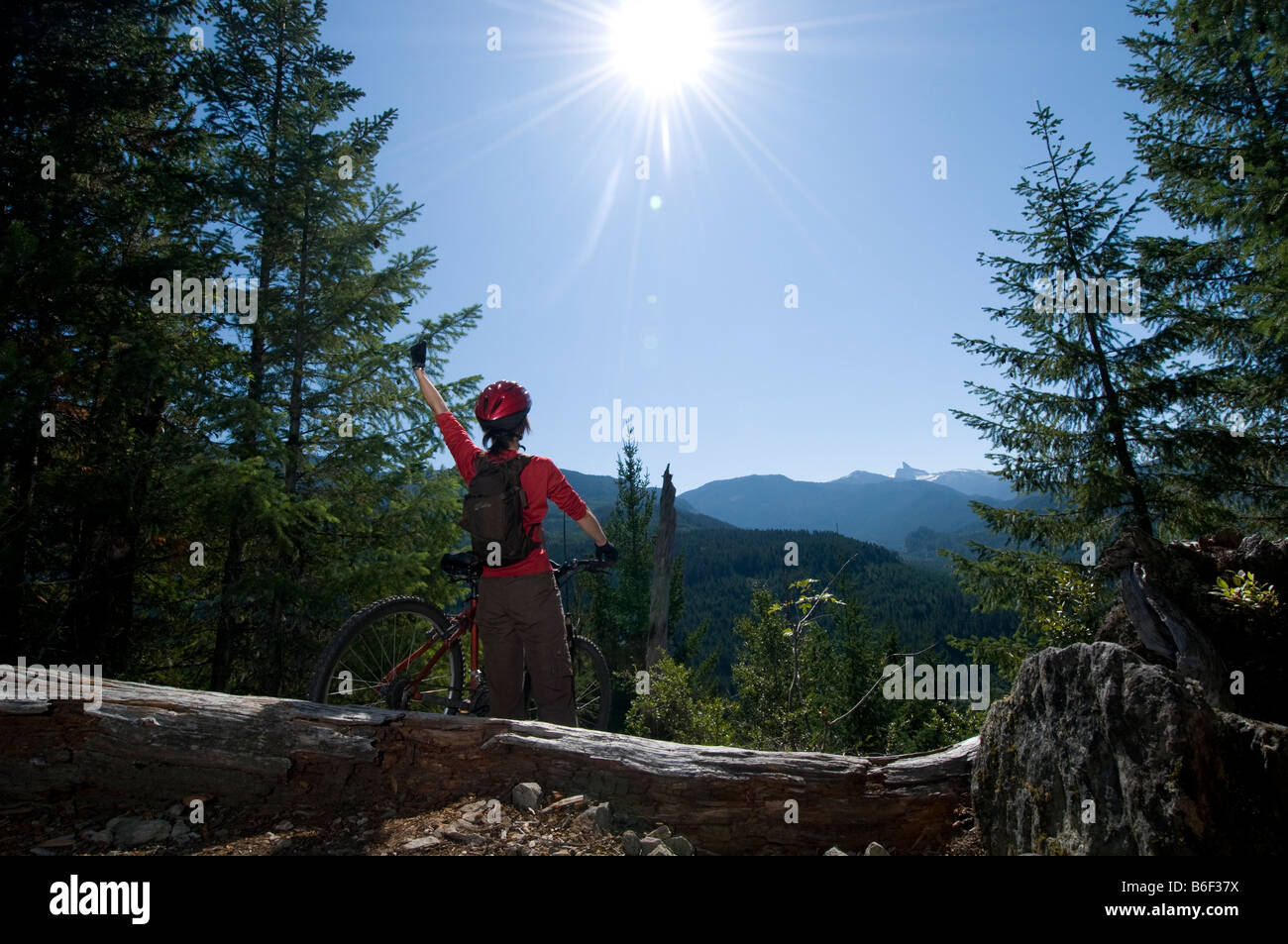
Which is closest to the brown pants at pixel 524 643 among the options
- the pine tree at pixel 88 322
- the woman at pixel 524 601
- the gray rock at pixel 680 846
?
the woman at pixel 524 601

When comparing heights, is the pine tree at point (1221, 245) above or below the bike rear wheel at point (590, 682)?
above

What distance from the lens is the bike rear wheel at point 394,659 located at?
4059mm

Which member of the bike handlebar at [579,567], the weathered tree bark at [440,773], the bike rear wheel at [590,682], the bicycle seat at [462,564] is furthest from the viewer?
the bike rear wheel at [590,682]

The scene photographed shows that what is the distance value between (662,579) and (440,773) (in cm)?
1510

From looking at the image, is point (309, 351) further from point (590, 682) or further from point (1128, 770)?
point (1128, 770)

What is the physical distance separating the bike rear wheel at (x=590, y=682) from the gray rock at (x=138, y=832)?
9.21 ft

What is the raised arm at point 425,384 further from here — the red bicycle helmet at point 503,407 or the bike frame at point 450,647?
the bike frame at point 450,647

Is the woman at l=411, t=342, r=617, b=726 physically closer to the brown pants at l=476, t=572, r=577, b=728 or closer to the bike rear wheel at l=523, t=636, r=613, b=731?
the brown pants at l=476, t=572, r=577, b=728

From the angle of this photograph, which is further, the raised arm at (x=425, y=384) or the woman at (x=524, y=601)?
the raised arm at (x=425, y=384)

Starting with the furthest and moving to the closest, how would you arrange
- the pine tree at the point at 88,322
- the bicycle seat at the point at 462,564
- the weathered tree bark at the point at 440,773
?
the pine tree at the point at 88,322 → the bicycle seat at the point at 462,564 → the weathered tree bark at the point at 440,773

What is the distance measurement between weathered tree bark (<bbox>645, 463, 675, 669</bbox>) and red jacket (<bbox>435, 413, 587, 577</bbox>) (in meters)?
13.2

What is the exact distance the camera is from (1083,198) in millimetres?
11469

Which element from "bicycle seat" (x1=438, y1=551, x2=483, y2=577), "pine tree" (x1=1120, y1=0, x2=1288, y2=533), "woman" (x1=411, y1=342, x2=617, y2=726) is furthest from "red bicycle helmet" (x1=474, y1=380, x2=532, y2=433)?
"pine tree" (x1=1120, y1=0, x2=1288, y2=533)
